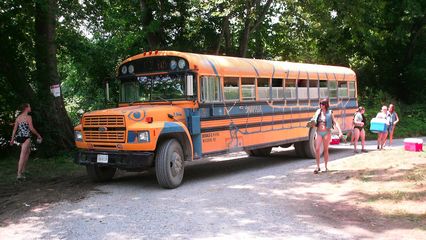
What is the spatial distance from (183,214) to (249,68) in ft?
17.9

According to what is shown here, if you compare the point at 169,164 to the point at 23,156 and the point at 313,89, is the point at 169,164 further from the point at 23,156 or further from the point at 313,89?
the point at 313,89

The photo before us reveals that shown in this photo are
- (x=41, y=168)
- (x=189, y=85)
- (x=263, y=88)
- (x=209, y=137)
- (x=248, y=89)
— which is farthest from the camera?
(x=41, y=168)

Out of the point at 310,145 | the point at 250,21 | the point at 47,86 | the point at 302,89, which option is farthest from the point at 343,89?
the point at 47,86

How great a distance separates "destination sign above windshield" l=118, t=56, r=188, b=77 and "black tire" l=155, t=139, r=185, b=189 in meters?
1.64

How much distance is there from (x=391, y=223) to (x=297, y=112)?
7.28 m

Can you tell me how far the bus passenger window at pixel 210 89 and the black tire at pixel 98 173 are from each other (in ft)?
8.40

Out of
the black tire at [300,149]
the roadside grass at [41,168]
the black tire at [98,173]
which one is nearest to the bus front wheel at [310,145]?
the black tire at [300,149]

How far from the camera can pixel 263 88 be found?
12.3 m

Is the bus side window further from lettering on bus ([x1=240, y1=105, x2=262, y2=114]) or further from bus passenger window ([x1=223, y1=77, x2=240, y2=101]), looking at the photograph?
bus passenger window ([x1=223, y1=77, x2=240, y2=101])

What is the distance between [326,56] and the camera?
30.5 m

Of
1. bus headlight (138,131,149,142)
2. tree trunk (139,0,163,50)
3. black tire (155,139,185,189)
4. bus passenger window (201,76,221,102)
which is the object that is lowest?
black tire (155,139,185,189)

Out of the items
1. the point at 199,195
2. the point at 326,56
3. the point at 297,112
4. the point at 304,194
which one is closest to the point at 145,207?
the point at 199,195

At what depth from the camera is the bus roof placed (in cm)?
1019

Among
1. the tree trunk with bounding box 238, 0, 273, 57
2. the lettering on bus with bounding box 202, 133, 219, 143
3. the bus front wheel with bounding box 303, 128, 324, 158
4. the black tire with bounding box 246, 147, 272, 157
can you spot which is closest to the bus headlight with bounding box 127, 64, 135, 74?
the lettering on bus with bounding box 202, 133, 219, 143
